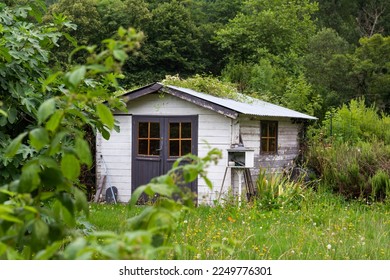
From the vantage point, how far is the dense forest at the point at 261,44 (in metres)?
24.4

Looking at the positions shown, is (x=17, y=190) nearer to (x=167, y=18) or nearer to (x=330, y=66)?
(x=330, y=66)

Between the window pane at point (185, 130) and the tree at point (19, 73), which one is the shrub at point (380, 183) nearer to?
the window pane at point (185, 130)

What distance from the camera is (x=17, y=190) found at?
1.60 metres

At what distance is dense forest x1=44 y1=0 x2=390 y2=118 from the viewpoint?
24.4 m

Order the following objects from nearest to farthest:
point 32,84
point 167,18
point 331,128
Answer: point 32,84
point 331,128
point 167,18

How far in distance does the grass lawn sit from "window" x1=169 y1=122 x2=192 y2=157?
1.68 meters

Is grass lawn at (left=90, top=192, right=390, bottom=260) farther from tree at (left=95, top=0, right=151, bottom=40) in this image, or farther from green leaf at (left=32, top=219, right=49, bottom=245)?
tree at (left=95, top=0, right=151, bottom=40)

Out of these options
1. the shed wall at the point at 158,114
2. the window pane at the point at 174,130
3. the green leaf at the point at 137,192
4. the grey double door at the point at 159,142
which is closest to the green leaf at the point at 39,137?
the green leaf at the point at 137,192

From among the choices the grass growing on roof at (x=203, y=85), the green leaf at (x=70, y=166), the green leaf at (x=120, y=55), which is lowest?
the green leaf at (x=70, y=166)

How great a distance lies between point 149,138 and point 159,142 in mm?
284

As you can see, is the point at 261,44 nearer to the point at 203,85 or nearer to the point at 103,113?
the point at 203,85

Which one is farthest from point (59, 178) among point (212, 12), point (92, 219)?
point (212, 12)

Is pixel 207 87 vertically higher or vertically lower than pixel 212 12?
lower

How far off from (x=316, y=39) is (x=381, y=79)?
4074 millimetres
